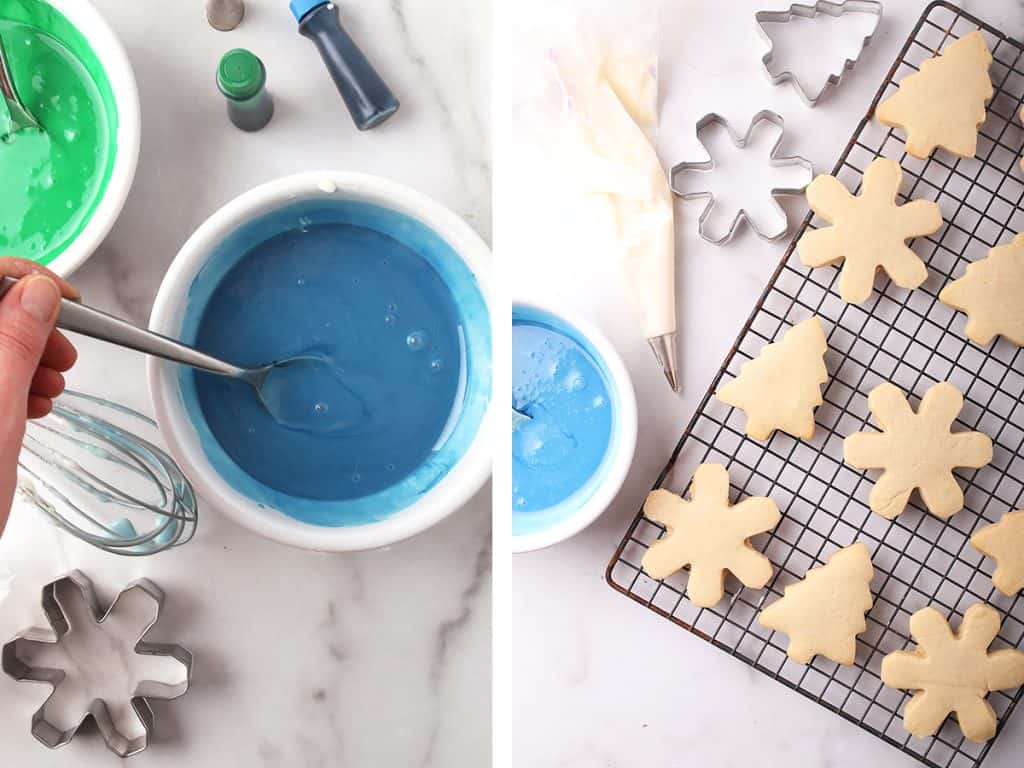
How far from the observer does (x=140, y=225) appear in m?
0.75

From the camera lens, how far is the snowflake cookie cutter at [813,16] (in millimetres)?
773

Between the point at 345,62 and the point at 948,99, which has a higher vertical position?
the point at 948,99

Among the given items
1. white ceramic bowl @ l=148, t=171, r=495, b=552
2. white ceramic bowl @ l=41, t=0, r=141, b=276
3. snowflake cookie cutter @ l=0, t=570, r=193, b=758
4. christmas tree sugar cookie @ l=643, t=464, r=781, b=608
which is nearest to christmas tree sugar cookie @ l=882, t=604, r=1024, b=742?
christmas tree sugar cookie @ l=643, t=464, r=781, b=608

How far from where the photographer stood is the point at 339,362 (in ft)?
2.39

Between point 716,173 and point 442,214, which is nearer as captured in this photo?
point 442,214

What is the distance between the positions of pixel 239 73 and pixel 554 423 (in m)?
0.34

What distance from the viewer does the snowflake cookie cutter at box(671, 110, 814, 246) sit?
0.77 metres

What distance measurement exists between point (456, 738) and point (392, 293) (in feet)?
1.13

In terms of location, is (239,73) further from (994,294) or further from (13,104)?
(994,294)

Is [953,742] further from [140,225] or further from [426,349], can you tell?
[140,225]

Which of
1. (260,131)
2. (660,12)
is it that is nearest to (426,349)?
(260,131)

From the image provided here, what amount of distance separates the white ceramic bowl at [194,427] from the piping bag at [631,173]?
0.45ft

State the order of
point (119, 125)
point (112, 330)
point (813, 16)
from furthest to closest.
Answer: point (813, 16) < point (119, 125) < point (112, 330)

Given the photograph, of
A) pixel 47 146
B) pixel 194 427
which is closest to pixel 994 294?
pixel 194 427
